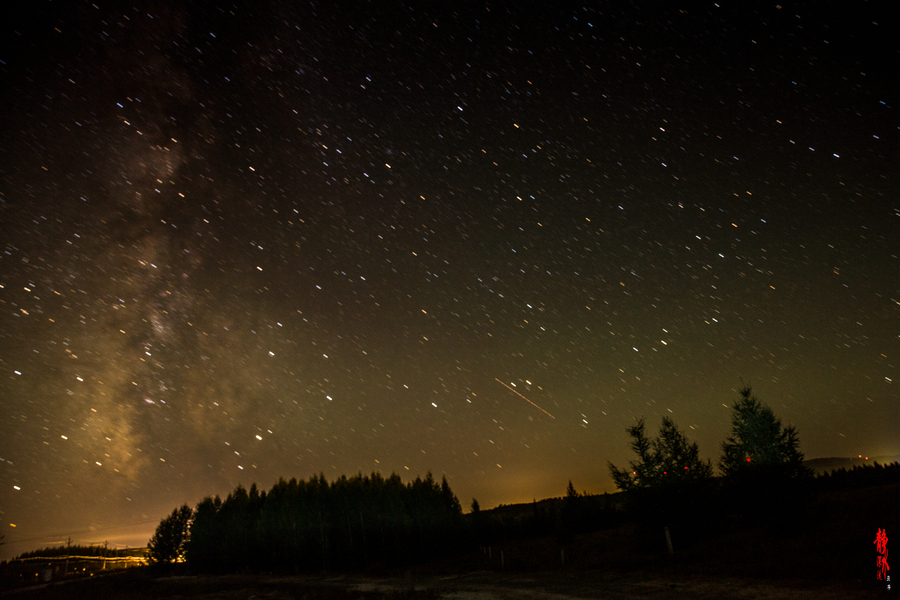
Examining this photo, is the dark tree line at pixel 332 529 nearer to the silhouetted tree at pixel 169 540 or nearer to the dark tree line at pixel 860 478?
Result: the silhouetted tree at pixel 169 540

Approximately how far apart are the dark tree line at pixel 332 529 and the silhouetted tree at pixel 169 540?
3.96m

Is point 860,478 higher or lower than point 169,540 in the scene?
higher

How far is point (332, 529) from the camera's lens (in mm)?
59562

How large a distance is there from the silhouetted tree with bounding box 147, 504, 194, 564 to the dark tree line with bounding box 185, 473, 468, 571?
3.96 metres

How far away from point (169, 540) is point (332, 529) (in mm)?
36972

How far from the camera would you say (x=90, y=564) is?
4286 inches

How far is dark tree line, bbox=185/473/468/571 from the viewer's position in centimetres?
5803

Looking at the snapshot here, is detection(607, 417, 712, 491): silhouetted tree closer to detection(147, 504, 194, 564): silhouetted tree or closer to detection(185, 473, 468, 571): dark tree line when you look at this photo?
detection(185, 473, 468, 571): dark tree line

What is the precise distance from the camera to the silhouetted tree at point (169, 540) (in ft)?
245

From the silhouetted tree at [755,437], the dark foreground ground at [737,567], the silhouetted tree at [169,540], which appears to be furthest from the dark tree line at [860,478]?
the silhouetted tree at [169,540]

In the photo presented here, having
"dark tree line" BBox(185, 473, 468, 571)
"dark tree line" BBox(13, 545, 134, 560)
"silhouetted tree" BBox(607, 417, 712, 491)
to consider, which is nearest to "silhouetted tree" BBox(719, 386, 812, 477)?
"silhouetted tree" BBox(607, 417, 712, 491)

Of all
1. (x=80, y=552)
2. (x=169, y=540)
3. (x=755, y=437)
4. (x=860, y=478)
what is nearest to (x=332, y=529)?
(x=169, y=540)

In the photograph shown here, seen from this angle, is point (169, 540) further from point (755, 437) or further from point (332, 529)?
point (755, 437)

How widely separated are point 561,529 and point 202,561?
5470 centimetres
